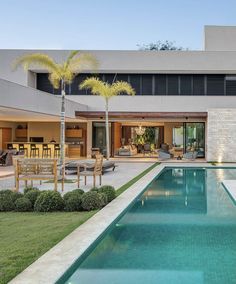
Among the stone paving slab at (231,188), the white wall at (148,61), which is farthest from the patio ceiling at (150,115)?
the stone paving slab at (231,188)

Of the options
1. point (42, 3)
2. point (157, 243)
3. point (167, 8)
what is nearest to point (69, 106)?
point (42, 3)

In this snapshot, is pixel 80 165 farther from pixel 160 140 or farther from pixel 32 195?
pixel 160 140

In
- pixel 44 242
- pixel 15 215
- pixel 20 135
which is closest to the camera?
pixel 44 242

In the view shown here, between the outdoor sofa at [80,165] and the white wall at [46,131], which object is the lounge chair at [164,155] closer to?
the outdoor sofa at [80,165]

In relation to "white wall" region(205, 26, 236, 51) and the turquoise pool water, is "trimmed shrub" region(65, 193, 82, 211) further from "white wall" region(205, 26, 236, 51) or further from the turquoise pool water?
"white wall" region(205, 26, 236, 51)

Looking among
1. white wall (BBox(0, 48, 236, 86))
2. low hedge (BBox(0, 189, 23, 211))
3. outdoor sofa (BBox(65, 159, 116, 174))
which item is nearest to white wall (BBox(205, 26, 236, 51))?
white wall (BBox(0, 48, 236, 86))

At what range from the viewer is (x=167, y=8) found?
897 inches

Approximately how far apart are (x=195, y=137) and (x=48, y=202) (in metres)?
20.6

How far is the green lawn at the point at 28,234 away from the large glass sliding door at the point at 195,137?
20.3 meters

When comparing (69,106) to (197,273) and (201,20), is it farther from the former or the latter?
(197,273)

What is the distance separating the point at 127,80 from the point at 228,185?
608 inches

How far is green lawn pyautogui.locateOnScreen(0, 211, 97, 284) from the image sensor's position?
14.8 feet

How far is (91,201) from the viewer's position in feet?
26.3

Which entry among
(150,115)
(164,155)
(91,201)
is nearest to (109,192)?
(91,201)
